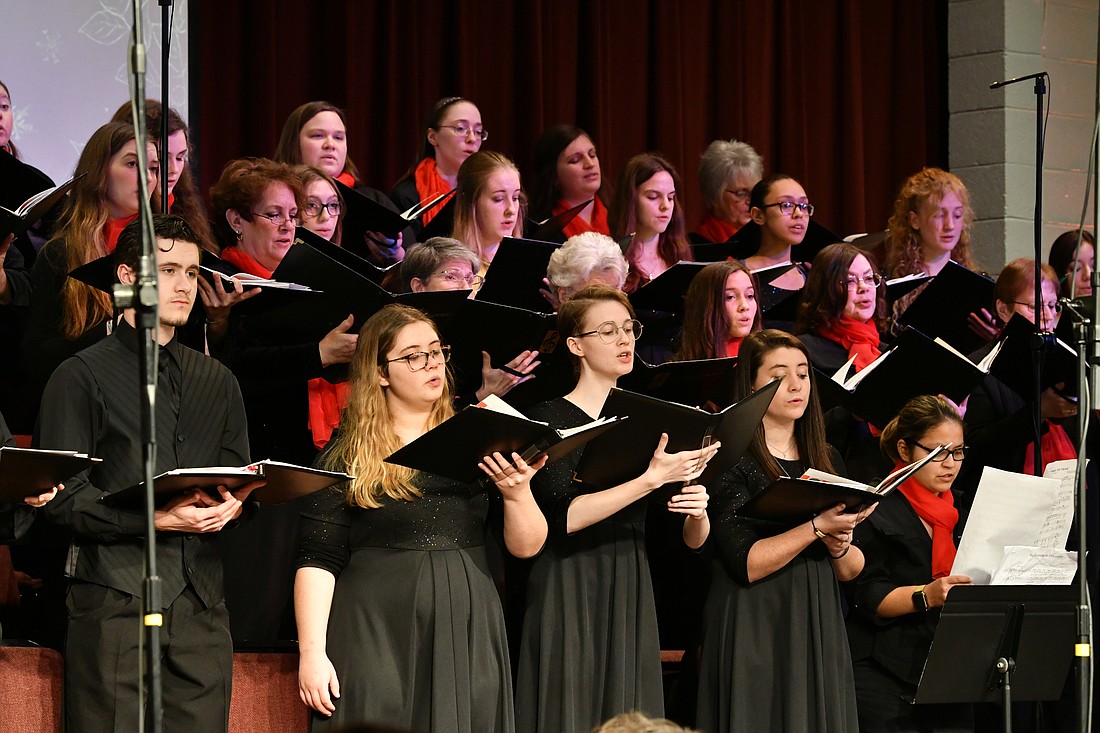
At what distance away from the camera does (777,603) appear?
3668 mm

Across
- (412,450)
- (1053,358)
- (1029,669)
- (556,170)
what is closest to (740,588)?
(1029,669)

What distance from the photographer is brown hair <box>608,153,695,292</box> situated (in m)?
4.98

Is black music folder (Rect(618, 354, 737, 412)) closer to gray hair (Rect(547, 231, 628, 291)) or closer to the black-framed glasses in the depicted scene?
gray hair (Rect(547, 231, 628, 291))

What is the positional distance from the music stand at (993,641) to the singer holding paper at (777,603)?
9.6 inches

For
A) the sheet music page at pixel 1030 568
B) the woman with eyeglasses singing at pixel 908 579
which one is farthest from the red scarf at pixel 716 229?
the sheet music page at pixel 1030 568

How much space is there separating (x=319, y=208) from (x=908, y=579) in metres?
1.94

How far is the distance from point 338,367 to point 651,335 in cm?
95

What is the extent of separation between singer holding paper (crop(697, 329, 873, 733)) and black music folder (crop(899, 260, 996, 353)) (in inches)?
40.9

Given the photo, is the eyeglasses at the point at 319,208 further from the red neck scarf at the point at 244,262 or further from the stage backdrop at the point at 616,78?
the stage backdrop at the point at 616,78

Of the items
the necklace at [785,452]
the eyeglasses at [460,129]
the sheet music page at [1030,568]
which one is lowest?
the sheet music page at [1030,568]

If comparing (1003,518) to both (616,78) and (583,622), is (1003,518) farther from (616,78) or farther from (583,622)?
(616,78)

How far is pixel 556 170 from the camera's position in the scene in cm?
526

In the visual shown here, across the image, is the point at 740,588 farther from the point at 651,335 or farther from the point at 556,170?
the point at 556,170

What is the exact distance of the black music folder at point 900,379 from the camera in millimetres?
3947
